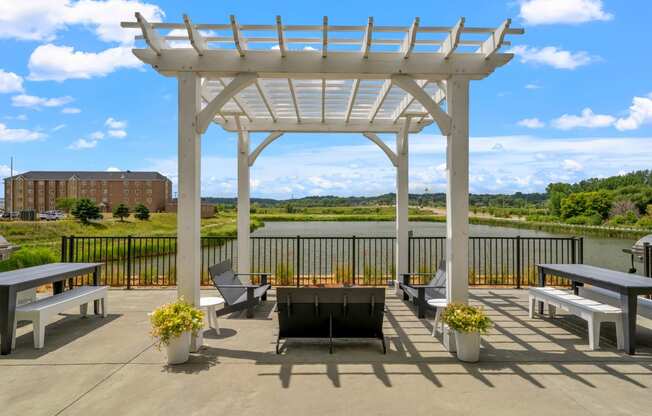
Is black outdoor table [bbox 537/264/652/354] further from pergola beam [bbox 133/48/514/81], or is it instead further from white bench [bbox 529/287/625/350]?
pergola beam [bbox 133/48/514/81]

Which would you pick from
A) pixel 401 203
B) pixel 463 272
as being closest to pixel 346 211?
pixel 401 203

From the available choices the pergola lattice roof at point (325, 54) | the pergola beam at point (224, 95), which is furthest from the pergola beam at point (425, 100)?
the pergola beam at point (224, 95)

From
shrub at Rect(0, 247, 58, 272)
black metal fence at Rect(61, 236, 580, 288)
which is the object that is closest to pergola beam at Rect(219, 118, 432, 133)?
black metal fence at Rect(61, 236, 580, 288)

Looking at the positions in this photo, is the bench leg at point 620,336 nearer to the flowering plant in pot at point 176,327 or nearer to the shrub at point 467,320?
the shrub at point 467,320

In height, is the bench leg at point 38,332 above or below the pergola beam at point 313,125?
below

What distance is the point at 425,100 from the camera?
13.3 feet

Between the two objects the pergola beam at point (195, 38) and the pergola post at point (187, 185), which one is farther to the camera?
the pergola post at point (187, 185)

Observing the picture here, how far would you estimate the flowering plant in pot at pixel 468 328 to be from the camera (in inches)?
142

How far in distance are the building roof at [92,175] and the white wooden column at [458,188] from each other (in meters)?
68.5

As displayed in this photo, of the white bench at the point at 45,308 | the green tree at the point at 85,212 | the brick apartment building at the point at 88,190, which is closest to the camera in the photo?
the white bench at the point at 45,308

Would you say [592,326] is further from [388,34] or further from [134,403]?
[134,403]

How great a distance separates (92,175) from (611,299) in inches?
3032

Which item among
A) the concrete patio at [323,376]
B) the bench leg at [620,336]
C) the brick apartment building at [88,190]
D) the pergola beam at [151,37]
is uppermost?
the brick apartment building at [88,190]

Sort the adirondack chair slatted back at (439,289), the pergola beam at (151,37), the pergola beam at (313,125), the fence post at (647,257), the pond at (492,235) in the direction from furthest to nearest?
1. the pond at (492,235)
2. the pergola beam at (313,125)
3. the fence post at (647,257)
4. the adirondack chair slatted back at (439,289)
5. the pergola beam at (151,37)
